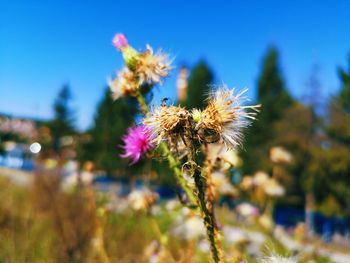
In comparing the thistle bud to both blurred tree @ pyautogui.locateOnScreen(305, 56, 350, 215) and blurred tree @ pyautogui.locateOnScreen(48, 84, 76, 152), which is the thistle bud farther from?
blurred tree @ pyautogui.locateOnScreen(48, 84, 76, 152)

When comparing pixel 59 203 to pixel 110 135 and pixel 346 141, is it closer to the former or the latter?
pixel 346 141

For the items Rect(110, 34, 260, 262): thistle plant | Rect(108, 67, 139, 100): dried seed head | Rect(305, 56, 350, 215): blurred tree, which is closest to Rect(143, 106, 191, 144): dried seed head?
Rect(110, 34, 260, 262): thistle plant

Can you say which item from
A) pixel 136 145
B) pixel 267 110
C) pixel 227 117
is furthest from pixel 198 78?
pixel 227 117

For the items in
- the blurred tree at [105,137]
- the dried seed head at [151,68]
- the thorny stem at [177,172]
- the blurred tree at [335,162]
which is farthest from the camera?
the blurred tree at [105,137]

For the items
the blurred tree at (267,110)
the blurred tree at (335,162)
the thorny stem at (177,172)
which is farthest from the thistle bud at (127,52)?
the blurred tree at (267,110)

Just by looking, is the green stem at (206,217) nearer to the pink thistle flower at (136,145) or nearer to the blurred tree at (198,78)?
the pink thistle flower at (136,145)

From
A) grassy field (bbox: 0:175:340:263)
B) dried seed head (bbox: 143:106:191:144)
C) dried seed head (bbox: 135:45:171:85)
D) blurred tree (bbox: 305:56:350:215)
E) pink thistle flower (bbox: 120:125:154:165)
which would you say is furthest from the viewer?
blurred tree (bbox: 305:56:350:215)

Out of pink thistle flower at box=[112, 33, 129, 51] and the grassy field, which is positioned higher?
→ the grassy field
